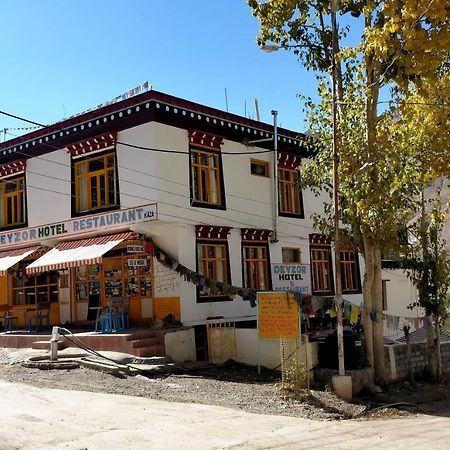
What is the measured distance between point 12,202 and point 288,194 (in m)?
10.4

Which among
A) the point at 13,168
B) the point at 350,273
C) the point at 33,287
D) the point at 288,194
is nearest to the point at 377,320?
the point at 288,194

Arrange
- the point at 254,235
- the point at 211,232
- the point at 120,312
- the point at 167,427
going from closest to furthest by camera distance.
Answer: the point at 167,427 → the point at 120,312 → the point at 211,232 → the point at 254,235

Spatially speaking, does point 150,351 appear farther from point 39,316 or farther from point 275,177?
point 275,177

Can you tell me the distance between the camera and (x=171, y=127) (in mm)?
18031

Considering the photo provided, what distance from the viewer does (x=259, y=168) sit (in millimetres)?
21578

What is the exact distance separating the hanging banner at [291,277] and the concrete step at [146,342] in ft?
19.4

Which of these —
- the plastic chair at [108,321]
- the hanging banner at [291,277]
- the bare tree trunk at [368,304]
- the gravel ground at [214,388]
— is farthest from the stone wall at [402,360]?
the plastic chair at [108,321]

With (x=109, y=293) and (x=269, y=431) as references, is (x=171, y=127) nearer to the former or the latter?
(x=109, y=293)

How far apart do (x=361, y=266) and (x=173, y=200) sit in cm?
1102

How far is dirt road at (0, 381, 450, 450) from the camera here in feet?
27.6

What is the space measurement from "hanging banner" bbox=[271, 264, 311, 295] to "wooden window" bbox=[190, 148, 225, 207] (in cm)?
345

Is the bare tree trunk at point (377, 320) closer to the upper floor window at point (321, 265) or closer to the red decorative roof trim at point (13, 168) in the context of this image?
the upper floor window at point (321, 265)

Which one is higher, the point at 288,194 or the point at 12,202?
the point at 12,202

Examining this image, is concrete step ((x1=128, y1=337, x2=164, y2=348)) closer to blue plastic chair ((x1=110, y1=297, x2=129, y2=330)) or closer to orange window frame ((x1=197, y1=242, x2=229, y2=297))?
blue plastic chair ((x1=110, y1=297, x2=129, y2=330))
